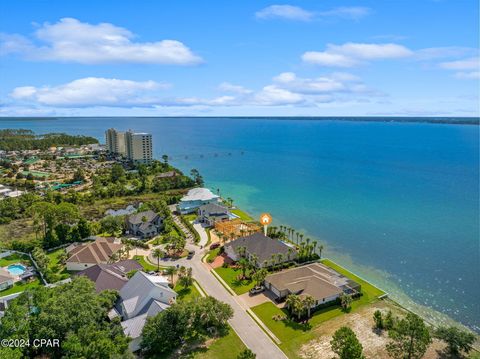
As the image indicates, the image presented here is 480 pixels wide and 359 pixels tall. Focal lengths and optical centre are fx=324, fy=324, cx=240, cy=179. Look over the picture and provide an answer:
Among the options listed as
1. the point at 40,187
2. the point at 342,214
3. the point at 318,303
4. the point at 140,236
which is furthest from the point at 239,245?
the point at 40,187

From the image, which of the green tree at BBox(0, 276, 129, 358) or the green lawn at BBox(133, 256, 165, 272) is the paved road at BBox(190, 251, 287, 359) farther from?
the green tree at BBox(0, 276, 129, 358)

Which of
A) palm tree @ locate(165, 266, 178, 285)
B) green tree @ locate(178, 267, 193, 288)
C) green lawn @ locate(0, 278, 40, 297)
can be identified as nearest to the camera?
green lawn @ locate(0, 278, 40, 297)

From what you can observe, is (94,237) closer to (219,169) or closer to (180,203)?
(180,203)

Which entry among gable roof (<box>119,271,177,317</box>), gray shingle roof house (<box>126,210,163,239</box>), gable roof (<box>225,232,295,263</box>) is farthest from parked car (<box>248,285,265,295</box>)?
gray shingle roof house (<box>126,210,163,239</box>)

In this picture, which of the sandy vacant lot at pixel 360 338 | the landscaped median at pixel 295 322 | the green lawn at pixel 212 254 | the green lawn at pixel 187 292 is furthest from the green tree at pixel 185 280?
the sandy vacant lot at pixel 360 338

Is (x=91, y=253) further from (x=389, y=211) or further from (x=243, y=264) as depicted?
(x=389, y=211)

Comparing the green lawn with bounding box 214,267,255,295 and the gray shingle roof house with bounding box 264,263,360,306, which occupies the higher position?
the gray shingle roof house with bounding box 264,263,360,306
